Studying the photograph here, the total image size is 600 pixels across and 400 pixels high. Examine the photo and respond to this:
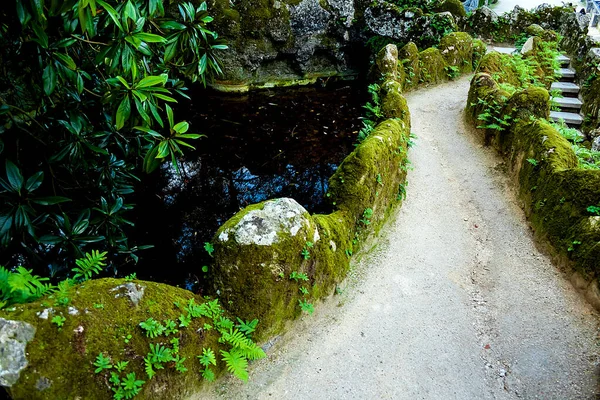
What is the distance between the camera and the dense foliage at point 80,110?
3.18m

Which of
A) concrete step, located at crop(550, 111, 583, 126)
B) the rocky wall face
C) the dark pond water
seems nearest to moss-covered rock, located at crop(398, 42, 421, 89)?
the dark pond water

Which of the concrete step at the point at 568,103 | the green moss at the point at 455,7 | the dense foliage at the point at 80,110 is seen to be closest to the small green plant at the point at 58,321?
the dense foliage at the point at 80,110

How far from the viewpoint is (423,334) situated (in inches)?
181

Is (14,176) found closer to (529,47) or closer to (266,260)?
(266,260)

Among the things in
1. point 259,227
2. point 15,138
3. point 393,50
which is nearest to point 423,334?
point 259,227

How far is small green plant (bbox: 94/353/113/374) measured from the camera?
9.30 feet

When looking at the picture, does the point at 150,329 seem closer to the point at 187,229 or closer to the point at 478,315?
the point at 478,315

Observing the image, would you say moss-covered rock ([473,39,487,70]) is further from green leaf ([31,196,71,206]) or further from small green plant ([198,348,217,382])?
green leaf ([31,196,71,206])

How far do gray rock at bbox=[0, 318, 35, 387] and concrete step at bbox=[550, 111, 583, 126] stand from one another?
11.1 m

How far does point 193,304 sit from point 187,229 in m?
4.12

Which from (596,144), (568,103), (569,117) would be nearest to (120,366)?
(596,144)

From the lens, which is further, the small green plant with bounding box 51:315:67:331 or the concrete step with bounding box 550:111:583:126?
Result: the concrete step with bounding box 550:111:583:126

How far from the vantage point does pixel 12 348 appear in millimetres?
2559

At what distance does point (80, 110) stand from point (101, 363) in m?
2.48
